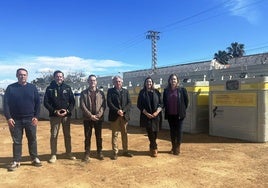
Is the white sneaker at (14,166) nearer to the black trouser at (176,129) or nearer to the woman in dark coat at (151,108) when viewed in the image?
the woman in dark coat at (151,108)

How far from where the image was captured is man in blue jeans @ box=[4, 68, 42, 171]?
262 inches

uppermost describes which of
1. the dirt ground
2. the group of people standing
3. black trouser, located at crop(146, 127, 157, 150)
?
the group of people standing

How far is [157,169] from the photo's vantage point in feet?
21.3

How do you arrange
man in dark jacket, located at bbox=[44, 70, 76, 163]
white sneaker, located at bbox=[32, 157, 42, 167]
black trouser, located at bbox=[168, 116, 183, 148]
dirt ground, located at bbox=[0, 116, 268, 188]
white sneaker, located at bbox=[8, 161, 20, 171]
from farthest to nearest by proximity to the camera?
black trouser, located at bbox=[168, 116, 183, 148] < man in dark jacket, located at bbox=[44, 70, 76, 163] < white sneaker, located at bbox=[32, 157, 42, 167] < white sneaker, located at bbox=[8, 161, 20, 171] < dirt ground, located at bbox=[0, 116, 268, 188]

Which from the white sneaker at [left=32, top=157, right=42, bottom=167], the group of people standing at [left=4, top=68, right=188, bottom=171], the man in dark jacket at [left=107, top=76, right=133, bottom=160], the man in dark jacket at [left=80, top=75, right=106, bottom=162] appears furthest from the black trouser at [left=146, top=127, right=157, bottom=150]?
the white sneaker at [left=32, top=157, right=42, bottom=167]

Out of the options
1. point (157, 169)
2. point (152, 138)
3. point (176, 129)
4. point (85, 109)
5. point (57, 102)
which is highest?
point (57, 102)

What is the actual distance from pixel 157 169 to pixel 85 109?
198cm

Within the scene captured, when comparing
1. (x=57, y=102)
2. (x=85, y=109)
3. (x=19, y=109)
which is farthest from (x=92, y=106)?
(x=19, y=109)

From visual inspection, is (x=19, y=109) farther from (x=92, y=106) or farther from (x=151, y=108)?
(x=151, y=108)

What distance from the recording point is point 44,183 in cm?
579

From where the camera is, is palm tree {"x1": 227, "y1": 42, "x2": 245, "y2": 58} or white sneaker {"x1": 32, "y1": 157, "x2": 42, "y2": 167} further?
palm tree {"x1": 227, "y1": 42, "x2": 245, "y2": 58}

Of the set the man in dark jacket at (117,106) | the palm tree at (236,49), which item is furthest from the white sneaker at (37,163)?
the palm tree at (236,49)

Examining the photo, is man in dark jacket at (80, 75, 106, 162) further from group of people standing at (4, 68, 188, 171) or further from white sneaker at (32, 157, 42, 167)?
white sneaker at (32, 157, 42, 167)

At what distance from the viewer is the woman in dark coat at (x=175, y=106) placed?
7.64 metres
